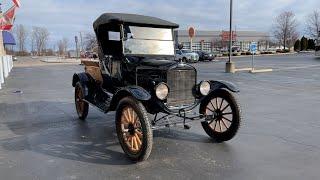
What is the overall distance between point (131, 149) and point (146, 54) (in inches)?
95.0

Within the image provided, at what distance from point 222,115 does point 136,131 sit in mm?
1878

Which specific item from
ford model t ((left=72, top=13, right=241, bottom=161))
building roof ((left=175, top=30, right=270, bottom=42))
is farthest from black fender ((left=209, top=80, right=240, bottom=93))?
building roof ((left=175, top=30, right=270, bottom=42))

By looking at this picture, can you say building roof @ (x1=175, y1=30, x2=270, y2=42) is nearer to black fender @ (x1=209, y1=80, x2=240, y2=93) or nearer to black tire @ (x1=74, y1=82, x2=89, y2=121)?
black tire @ (x1=74, y1=82, x2=89, y2=121)

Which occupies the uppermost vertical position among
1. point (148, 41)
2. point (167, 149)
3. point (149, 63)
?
point (148, 41)

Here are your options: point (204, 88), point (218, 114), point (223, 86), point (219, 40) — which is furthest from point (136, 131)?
point (219, 40)

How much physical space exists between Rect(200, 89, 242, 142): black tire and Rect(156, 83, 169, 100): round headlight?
40.7 inches

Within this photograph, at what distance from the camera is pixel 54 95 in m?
14.4

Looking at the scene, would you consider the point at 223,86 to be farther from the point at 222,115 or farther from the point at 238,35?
the point at 238,35

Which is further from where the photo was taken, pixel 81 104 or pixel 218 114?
pixel 81 104

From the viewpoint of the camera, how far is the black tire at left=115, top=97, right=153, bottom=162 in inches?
232

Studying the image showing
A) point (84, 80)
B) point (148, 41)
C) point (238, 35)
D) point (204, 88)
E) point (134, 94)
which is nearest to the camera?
point (134, 94)

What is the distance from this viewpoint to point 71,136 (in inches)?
306

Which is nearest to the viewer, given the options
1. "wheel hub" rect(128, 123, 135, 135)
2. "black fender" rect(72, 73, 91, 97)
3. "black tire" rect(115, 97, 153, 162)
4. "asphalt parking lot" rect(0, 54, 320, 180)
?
"asphalt parking lot" rect(0, 54, 320, 180)

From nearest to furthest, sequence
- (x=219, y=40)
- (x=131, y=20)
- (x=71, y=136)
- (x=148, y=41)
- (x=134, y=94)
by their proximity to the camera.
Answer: (x=134, y=94), (x=71, y=136), (x=131, y=20), (x=148, y=41), (x=219, y=40)
